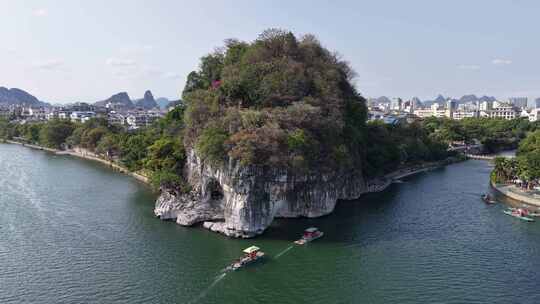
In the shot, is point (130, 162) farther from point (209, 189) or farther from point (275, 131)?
point (275, 131)

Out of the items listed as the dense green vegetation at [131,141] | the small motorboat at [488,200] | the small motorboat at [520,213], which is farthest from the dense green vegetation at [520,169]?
the dense green vegetation at [131,141]

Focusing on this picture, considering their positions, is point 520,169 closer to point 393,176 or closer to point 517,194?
point 517,194

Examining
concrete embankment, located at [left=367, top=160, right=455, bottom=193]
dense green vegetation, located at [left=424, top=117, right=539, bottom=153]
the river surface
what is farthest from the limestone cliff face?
dense green vegetation, located at [left=424, top=117, right=539, bottom=153]

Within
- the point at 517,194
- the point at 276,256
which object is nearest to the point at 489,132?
the point at 517,194

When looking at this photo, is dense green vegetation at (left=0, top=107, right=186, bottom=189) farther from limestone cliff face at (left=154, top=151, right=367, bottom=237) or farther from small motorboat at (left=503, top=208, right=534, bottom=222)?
small motorboat at (left=503, top=208, right=534, bottom=222)

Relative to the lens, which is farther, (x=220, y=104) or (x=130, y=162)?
(x=130, y=162)

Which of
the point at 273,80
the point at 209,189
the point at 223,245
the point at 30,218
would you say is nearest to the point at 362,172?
the point at 273,80
